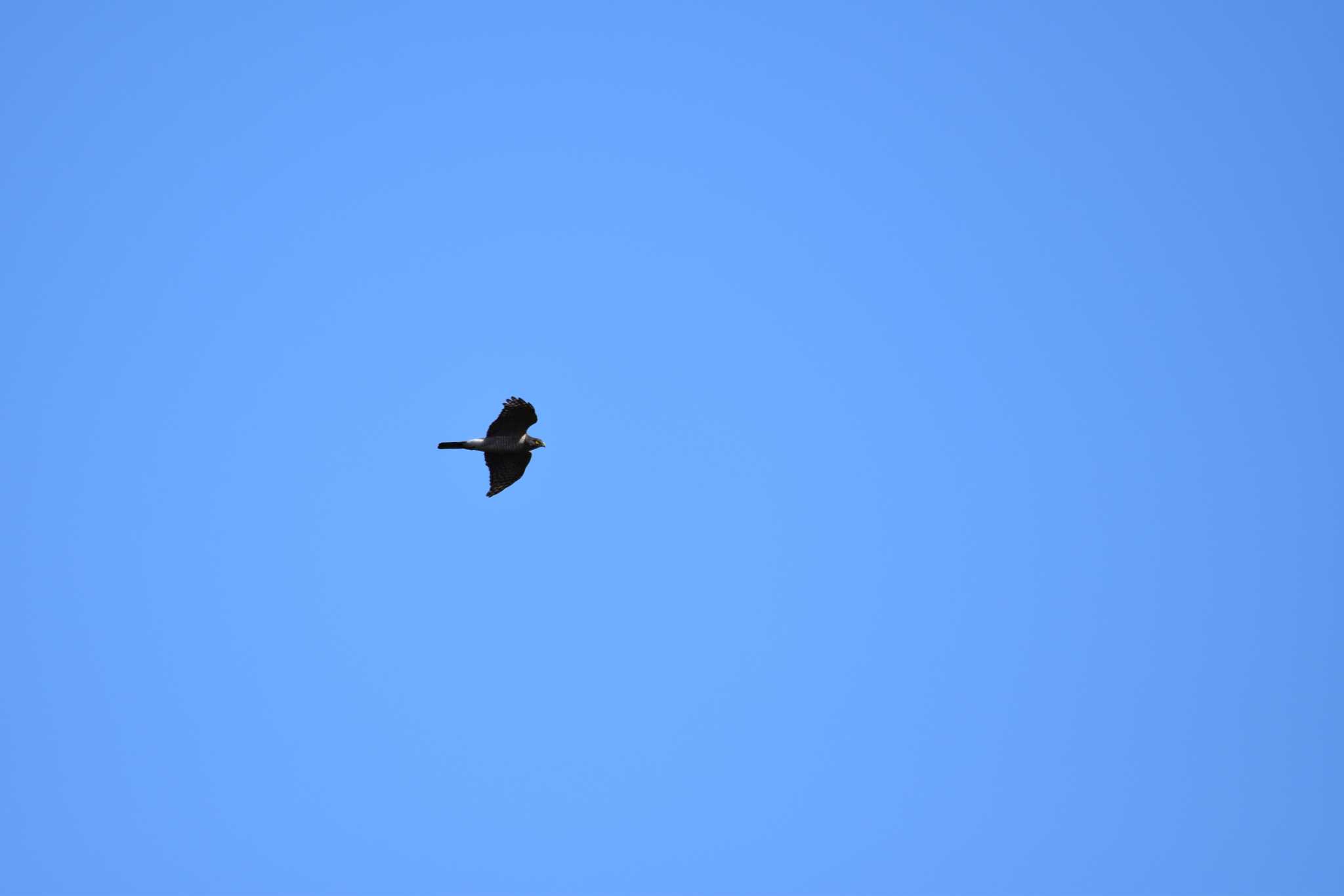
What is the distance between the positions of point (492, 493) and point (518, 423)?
3.61 metres

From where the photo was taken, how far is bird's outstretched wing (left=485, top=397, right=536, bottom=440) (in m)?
80.6

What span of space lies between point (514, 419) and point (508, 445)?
4.56 feet

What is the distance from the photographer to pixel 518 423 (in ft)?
267

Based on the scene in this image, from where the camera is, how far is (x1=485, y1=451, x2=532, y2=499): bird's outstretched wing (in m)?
82.8

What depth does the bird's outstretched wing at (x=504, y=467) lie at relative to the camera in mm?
82750

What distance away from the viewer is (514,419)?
8119 centimetres

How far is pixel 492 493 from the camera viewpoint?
83.2 meters

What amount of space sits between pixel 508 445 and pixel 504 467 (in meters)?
1.34

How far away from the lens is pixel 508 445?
269 feet

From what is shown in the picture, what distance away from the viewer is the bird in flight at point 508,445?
80.9 meters

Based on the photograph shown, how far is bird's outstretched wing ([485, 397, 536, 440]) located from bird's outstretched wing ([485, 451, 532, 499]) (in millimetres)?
1160

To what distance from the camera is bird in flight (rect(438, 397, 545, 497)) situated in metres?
80.9

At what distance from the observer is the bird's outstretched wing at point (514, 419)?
80.6 meters

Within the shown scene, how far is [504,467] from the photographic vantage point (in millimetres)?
83000
